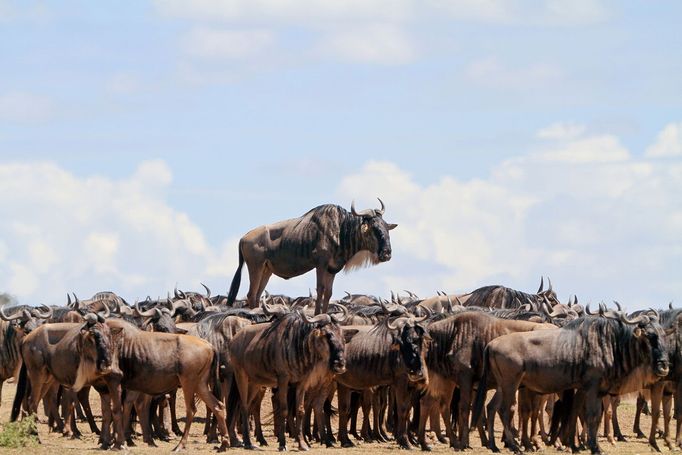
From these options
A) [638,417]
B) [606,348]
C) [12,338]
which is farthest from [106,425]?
[638,417]

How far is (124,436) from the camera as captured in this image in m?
21.1

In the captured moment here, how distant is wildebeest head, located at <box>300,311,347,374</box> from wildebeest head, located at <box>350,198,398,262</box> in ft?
15.6

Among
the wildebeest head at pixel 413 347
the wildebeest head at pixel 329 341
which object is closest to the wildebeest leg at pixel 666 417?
the wildebeest head at pixel 413 347

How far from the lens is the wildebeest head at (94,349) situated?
67.8 feet

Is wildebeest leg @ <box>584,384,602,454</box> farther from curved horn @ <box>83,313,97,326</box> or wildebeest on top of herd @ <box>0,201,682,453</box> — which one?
curved horn @ <box>83,313,97,326</box>

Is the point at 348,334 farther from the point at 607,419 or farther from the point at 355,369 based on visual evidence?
the point at 607,419

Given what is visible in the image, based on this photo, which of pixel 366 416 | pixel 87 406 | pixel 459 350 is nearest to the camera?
pixel 459 350

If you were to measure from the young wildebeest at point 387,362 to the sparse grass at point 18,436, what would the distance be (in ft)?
17.7

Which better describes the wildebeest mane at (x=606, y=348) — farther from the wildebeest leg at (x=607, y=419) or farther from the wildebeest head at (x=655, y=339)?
the wildebeest leg at (x=607, y=419)

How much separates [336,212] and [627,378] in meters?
7.66

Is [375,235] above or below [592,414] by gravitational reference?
above

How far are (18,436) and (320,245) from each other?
856cm

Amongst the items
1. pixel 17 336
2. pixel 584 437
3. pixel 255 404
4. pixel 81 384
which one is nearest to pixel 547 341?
pixel 584 437

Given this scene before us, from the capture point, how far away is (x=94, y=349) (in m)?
20.8
